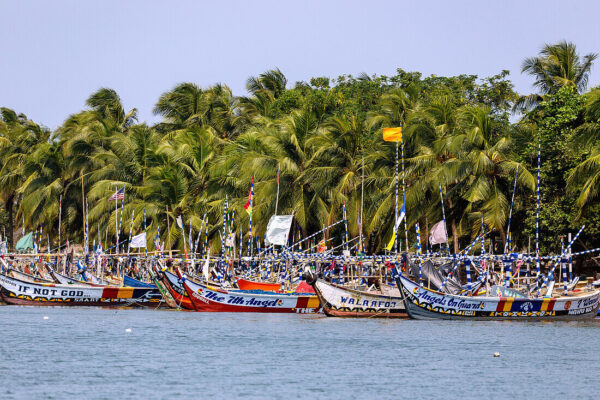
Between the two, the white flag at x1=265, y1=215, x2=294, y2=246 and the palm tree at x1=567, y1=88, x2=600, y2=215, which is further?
the white flag at x1=265, y1=215, x2=294, y2=246

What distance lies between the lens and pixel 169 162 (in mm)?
68875

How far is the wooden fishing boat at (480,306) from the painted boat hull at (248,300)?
7059 millimetres

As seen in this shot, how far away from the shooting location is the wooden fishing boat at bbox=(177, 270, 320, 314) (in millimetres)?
47969

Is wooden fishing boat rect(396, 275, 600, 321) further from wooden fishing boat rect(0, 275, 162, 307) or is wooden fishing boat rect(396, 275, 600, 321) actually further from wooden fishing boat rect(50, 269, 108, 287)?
wooden fishing boat rect(50, 269, 108, 287)

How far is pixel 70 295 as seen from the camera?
53969mm

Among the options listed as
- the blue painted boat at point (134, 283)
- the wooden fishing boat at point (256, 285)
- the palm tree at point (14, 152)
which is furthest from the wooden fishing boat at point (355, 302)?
the palm tree at point (14, 152)

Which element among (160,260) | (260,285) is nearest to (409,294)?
(260,285)

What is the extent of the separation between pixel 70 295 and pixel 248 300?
467 inches

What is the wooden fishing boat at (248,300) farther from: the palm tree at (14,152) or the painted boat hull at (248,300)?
the palm tree at (14,152)

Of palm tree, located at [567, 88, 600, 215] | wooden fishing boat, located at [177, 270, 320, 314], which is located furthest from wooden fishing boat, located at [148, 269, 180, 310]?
palm tree, located at [567, 88, 600, 215]

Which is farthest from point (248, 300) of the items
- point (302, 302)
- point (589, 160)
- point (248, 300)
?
point (589, 160)

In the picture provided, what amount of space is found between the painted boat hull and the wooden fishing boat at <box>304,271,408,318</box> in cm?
352

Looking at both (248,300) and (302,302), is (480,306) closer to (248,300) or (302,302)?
(302,302)

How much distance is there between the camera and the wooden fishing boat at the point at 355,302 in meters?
44.4
